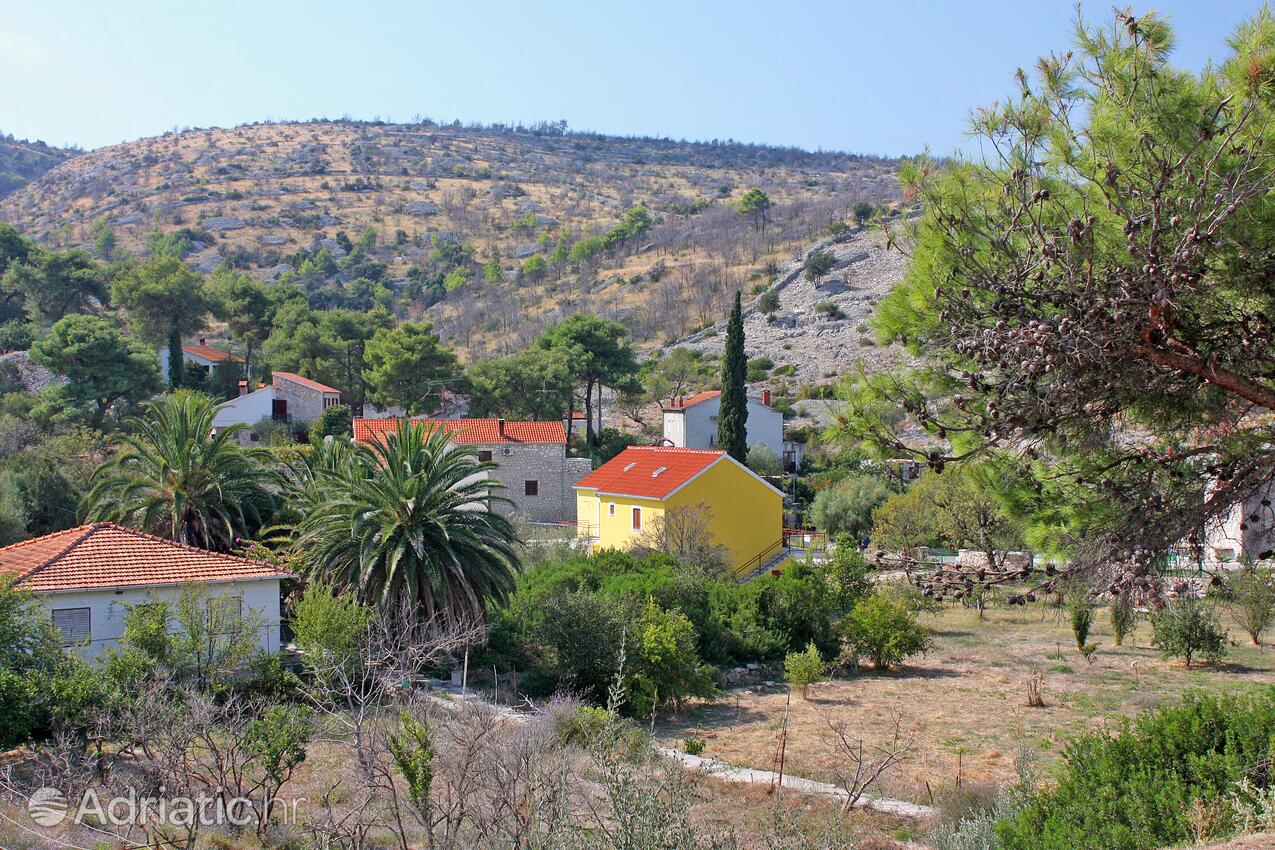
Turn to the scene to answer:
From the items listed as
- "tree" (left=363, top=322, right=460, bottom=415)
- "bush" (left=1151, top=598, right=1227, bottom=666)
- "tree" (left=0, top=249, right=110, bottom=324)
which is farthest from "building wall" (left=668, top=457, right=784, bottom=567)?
"tree" (left=0, top=249, right=110, bottom=324)

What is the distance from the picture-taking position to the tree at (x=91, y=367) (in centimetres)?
4581

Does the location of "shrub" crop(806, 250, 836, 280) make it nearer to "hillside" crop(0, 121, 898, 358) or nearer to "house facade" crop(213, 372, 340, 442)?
"hillside" crop(0, 121, 898, 358)

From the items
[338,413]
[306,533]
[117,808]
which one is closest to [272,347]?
[338,413]

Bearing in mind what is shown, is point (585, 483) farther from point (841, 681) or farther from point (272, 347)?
point (272, 347)

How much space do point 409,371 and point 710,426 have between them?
15881 millimetres

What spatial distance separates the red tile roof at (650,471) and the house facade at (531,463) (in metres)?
4.42

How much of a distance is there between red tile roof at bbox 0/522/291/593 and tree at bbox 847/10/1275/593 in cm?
1505

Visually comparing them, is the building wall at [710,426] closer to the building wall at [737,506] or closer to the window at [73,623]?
the building wall at [737,506]

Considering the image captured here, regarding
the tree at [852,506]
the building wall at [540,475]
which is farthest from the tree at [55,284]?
the tree at [852,506]

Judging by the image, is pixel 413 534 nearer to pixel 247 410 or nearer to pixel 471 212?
pixel 247 410

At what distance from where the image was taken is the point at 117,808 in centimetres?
1061

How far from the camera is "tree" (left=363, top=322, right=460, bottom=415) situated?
51250 mm

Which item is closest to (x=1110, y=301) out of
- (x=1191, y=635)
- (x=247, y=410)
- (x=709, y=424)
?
(x=1191, y=635)

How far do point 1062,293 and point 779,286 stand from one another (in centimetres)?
7750
